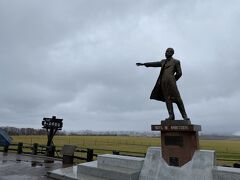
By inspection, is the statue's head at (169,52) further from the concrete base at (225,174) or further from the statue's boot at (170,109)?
the concrete base at (225,174)

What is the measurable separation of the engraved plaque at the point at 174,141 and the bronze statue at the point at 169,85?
693 millimetres

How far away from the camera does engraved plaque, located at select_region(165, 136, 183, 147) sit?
914cm

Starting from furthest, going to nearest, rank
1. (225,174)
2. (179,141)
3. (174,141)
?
(174,141) < (179,141) < (225,174)

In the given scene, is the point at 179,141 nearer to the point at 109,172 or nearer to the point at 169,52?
the point at 109,172

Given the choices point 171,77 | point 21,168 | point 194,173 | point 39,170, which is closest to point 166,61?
point 171,77

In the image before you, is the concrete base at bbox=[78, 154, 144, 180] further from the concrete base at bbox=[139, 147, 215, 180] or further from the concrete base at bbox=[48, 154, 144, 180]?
the concrete base at bbox=[139, 147, 215, 180]

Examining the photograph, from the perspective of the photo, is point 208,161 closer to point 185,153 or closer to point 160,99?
point 185,153

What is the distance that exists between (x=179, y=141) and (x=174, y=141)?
0.19 metres

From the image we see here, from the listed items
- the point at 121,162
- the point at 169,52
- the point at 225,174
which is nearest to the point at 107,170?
the point at 121,162

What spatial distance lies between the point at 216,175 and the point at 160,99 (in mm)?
3380

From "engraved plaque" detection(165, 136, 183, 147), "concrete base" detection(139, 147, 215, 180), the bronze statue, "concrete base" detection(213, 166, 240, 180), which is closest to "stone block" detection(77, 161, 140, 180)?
"concrete base" detection(139, 147, 215, 180)

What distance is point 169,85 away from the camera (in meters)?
9.86

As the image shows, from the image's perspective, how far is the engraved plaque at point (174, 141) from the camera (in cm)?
914

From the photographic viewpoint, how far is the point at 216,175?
8.15 meters
